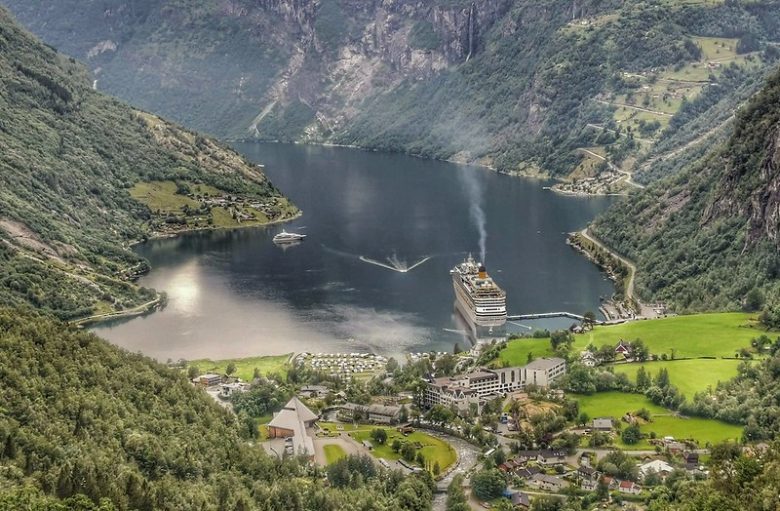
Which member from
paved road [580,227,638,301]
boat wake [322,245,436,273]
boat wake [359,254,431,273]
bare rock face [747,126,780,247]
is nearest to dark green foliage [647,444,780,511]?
bare rock face [747,126,780,247]

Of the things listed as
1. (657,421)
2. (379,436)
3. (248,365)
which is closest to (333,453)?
(379,436)

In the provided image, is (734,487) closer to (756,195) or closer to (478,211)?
(756,195)

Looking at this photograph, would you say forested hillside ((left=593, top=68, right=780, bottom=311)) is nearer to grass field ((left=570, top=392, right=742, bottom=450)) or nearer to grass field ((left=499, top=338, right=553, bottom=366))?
grass field ((left=499, top=338, right=553, bottom=366))

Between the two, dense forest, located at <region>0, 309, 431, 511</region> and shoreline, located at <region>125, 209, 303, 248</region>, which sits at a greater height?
shoreline, located at <region>125, 209, 303, 248</region>

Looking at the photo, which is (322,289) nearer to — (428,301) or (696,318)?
(428,301)

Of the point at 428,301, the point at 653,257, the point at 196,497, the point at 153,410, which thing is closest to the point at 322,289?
the point at 428,301
